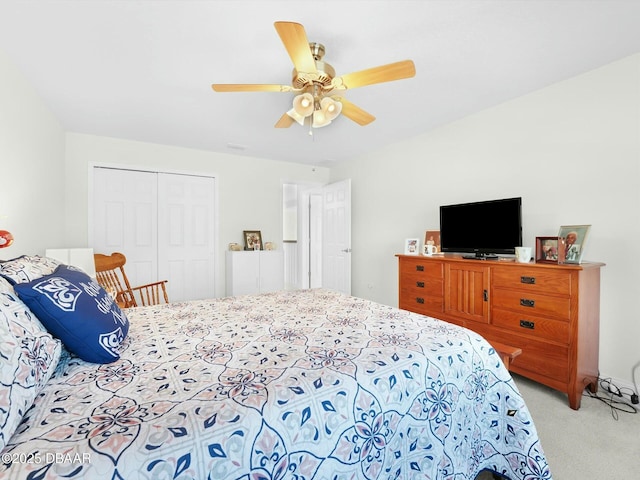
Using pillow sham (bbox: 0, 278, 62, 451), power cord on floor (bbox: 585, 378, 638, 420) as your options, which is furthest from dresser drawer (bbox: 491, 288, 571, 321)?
pillow sham (bbox: 0, 278, 62, 451)

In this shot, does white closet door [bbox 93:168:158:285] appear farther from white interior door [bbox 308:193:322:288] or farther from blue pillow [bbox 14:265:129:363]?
blue pillow [bbox 14:265:129:363]

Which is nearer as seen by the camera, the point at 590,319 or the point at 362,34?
the point at 362,34

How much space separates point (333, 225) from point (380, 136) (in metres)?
1.66

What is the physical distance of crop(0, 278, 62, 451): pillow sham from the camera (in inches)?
27.6

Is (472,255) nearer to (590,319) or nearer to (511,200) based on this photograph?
(511,200)

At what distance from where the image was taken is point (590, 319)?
2197 mm

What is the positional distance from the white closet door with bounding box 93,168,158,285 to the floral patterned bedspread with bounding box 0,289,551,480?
2.68 metres

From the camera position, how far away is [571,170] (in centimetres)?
246

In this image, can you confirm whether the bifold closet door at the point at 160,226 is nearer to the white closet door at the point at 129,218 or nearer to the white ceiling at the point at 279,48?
the white closet door at the point at 129,218

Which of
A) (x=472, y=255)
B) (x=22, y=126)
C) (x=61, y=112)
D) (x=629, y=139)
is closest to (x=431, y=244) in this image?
(x=472, y=255)

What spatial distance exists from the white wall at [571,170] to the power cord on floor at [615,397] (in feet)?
0.31

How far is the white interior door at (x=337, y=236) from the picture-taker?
4641 millimetres

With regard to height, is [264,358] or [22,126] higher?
[22,126]

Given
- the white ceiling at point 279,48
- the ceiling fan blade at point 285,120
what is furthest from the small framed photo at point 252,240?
the ceiling fan blade at point 285,120
